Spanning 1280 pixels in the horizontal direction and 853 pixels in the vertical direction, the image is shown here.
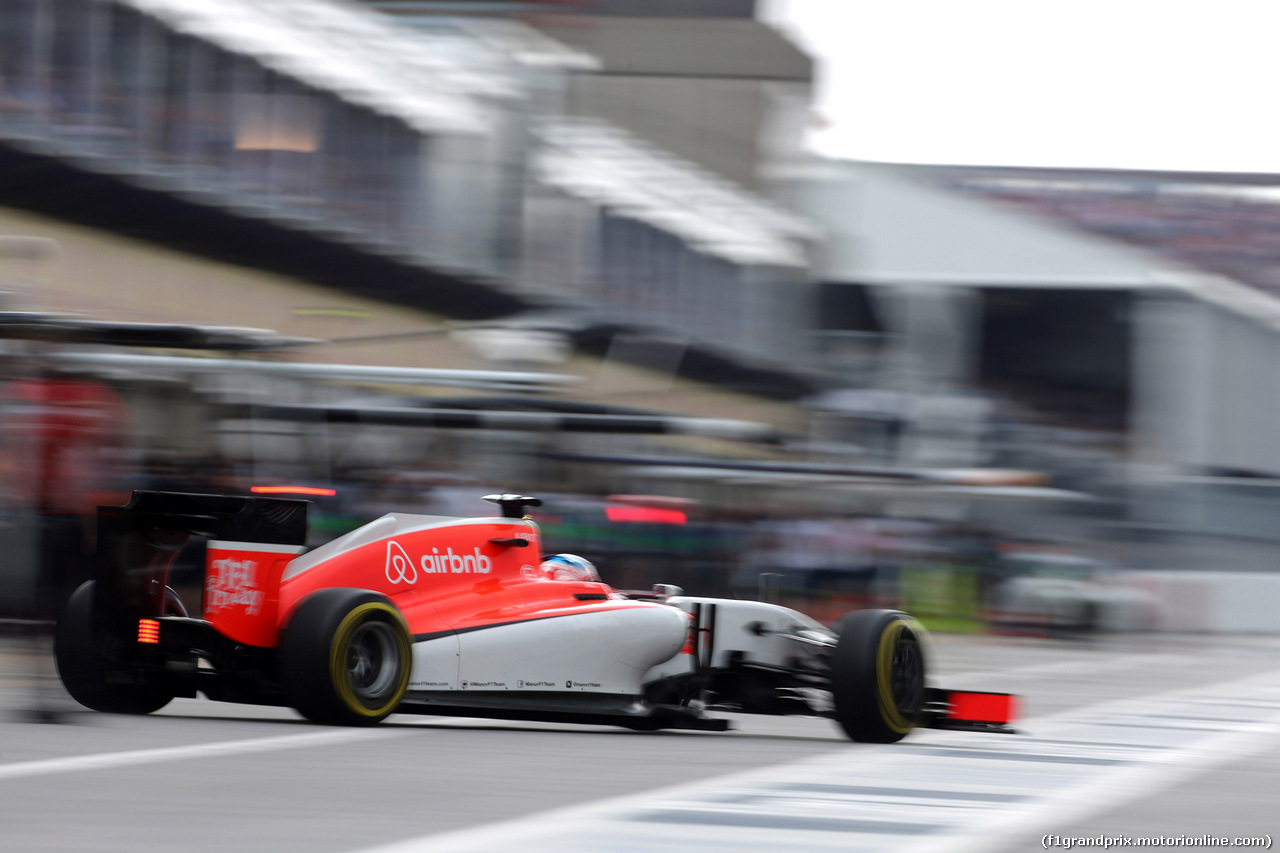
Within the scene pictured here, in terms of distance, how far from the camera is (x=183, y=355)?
13805 mm

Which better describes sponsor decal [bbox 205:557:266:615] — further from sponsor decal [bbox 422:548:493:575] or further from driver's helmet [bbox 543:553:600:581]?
driver's helmet [bbox 543:553:600:581]

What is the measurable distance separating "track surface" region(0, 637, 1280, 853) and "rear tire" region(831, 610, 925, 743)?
0.40ft

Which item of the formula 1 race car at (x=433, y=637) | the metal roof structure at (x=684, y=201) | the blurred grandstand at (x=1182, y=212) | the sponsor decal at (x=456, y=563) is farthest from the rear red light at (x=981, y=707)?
the blurred grandstand at (x=1182, y=212)

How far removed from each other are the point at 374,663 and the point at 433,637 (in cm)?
37

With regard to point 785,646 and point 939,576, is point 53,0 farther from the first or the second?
point 939,576

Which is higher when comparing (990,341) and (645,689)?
(990,341)

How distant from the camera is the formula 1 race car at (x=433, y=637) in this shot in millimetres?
7082

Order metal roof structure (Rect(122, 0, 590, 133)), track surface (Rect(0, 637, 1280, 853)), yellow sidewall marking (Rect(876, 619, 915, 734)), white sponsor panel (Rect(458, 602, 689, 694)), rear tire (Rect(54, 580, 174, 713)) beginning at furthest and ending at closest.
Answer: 1. metal roof structure (Rect(122, 0, 590, 133))
2. yellow sidewall marking (Rect(876, 619, 915, 734))
3. white sponsor panel (Rect(458, 602, 689, 694))
4. rear tire (Rect(54, 580, 174, 713))
5. track surface (Rect(0, 637, 1280, 853))

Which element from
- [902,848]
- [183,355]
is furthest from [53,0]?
[902,848]

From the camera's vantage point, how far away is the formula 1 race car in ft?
23.2

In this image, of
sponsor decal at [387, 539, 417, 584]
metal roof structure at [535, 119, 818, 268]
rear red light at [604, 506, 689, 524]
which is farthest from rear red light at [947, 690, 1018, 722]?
metal roof structure at [535, 119, 818, 268]

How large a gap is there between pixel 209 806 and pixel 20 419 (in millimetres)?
3259

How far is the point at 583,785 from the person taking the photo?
223 inches

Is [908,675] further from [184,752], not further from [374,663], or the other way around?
[184,752]
